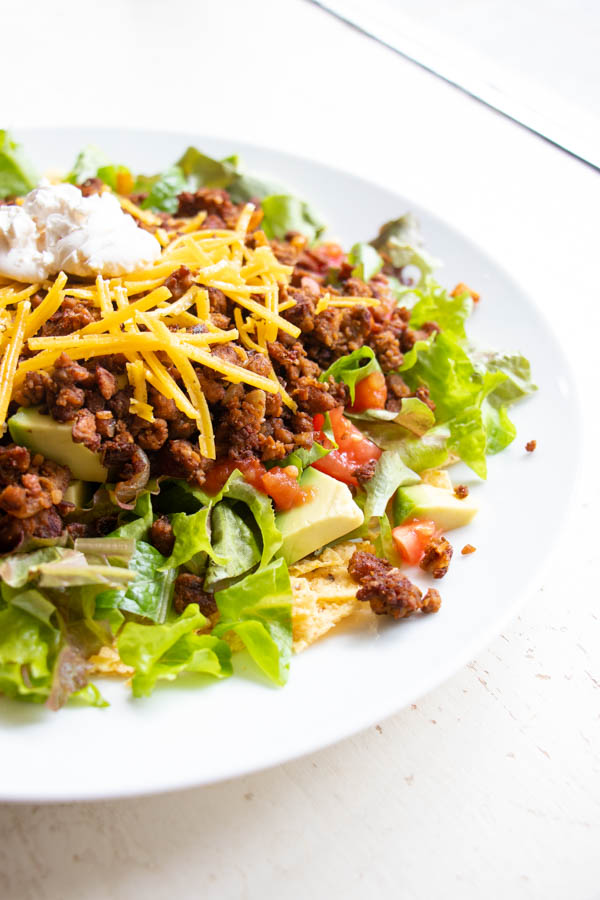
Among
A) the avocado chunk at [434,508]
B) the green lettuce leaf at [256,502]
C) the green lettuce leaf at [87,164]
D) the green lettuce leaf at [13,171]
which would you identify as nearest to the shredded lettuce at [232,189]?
the green lettuce leaf at [87,164]

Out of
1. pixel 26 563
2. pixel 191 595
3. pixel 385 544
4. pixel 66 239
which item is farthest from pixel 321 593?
pixel 66 239

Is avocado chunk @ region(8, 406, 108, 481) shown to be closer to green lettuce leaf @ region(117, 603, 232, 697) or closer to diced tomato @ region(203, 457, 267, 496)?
diced tomato @ region(203, 457, 267, 496)

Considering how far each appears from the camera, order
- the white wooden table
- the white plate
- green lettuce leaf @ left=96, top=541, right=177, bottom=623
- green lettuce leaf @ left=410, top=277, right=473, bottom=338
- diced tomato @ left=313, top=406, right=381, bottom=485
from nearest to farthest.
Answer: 1. the white plate
2. the white wooden table
3. green lettuce leaf @ left=96, top=541, right=177, bottom=623
4. diced tomato @ left=313, top=406, right=381, bottom=485
5. green lettuce leaf @ left=410, top=277, right=473, bottom=338

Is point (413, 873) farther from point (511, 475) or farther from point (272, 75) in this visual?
point (272, 75)

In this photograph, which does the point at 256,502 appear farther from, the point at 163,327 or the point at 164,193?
the point at 164,193

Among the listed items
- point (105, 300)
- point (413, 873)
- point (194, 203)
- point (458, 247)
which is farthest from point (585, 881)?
point (194, 203)

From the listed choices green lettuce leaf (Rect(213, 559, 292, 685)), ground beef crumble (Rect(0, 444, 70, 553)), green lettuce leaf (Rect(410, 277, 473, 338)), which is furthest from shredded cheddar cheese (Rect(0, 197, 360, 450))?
green lettuce leaf (Rect(410, 277, 473, 338))
